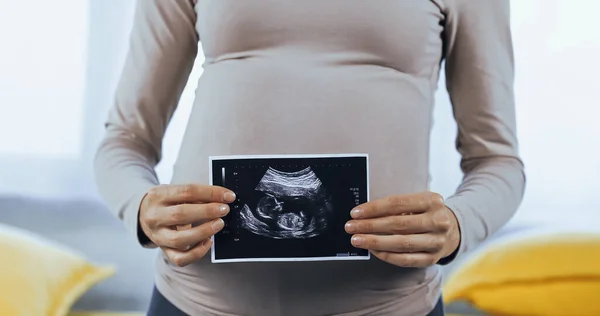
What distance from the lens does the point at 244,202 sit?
2.21ft

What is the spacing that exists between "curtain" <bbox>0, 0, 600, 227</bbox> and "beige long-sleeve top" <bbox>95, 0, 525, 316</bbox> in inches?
17.4

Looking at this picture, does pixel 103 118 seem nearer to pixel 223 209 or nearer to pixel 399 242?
pixel 223 209

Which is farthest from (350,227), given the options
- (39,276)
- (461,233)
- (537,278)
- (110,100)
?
(110,100)

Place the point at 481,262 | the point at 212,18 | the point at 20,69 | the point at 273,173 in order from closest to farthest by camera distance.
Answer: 1. the point at 273,173
2. the point at 212,18
3. the point at 481,262
4. the point at 20,69

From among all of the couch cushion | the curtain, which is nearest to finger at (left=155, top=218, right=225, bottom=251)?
the curtain

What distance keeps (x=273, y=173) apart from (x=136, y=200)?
18 cm

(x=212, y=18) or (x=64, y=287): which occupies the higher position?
(x=212, y=18)

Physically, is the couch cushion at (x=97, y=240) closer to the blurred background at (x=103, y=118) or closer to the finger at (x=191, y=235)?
the blurred background at (x=103, y=118)

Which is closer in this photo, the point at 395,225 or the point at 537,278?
the point at 395,225

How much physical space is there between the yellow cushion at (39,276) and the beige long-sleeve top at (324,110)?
48 centimetres

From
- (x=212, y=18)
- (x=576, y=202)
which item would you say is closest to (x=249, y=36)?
(x=212, y=18)

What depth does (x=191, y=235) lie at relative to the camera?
654mm

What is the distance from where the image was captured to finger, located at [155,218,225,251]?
65 centimetres

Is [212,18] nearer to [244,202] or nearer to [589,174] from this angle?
[244,202]
